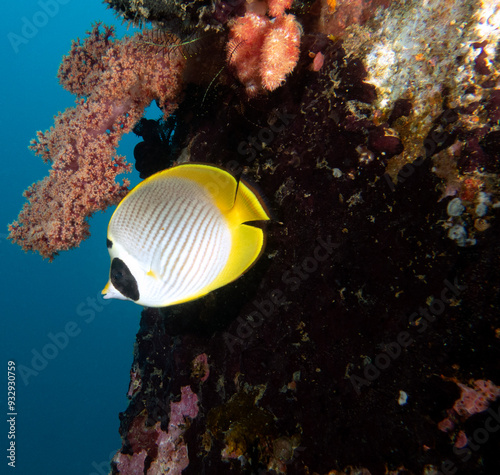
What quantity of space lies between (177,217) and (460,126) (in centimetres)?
134

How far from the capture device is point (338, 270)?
1.50 metres

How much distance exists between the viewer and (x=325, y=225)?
1.56 metres

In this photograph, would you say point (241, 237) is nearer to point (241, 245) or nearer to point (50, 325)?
point (241, 245)

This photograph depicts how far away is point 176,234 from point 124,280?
12.0 inches

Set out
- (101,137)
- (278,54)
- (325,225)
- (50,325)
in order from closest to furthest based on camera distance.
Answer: (325,225) → (278,54) → (101,137) → (50,325)

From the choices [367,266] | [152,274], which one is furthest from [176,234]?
[367,266]

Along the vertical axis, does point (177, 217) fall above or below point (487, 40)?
above

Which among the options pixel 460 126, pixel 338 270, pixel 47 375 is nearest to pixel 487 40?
pixel 460 126

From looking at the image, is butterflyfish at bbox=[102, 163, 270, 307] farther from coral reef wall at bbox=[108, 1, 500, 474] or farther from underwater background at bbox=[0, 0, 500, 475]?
coral reef wall at bbox=[108, 1, 500, 474]

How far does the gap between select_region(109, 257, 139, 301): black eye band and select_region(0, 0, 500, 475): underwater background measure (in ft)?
2.24

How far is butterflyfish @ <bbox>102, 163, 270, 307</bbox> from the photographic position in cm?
125

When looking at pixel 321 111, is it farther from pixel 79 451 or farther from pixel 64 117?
pixel 79 451

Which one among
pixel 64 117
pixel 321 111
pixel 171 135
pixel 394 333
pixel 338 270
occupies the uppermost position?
pixel 64 117

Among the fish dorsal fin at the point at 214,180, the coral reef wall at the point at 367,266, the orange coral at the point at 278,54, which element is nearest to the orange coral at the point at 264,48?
the orange coral at the point at 278,54
